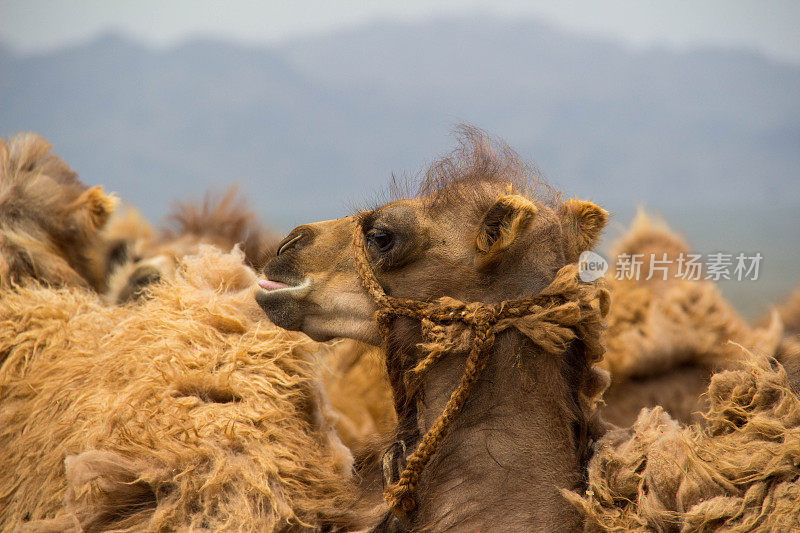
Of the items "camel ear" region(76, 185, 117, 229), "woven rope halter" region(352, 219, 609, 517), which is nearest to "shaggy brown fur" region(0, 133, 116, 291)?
"camel ear" region(76, 185, 117, 229)

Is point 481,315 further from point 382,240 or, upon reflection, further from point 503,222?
point 382,240

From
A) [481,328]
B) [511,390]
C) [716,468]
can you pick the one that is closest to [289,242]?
[481,328]

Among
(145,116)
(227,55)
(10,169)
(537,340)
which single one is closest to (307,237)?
(537,340)

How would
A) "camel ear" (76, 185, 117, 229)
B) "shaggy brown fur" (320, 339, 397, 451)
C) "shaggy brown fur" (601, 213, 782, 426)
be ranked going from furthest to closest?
"shaggy brown fur" (601, 213, 782, 426)
"camel ear" (76, 185, 117, 229)
"shaggy brown fur" (320, 339, 397, 451)

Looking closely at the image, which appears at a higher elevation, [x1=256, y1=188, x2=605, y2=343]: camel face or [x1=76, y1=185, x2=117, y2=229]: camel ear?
[x1=256, y1=188, x2=605, y2=343]: camel face

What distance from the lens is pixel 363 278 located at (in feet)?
7.80

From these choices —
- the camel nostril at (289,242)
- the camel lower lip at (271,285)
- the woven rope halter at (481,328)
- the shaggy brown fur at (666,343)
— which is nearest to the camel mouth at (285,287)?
the camel lower lip at (271,285)

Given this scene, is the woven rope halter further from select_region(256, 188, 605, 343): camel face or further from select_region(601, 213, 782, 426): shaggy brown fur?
select_region(601, 213, 782, 426): shaggy brown fur

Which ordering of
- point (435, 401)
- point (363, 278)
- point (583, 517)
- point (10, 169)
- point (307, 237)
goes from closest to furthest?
point (583, 517) → point (435, 401) → point (363, 278) → point (307, 237) → point (10, 169)

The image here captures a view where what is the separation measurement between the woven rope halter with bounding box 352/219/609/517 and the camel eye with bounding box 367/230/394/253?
0.24 m

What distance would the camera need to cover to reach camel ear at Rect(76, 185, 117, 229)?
398 cm

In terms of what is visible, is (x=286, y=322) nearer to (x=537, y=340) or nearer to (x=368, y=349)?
(x=368, y=349)

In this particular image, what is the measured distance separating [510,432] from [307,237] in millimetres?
1040

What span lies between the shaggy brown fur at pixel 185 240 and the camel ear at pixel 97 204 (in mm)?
138
